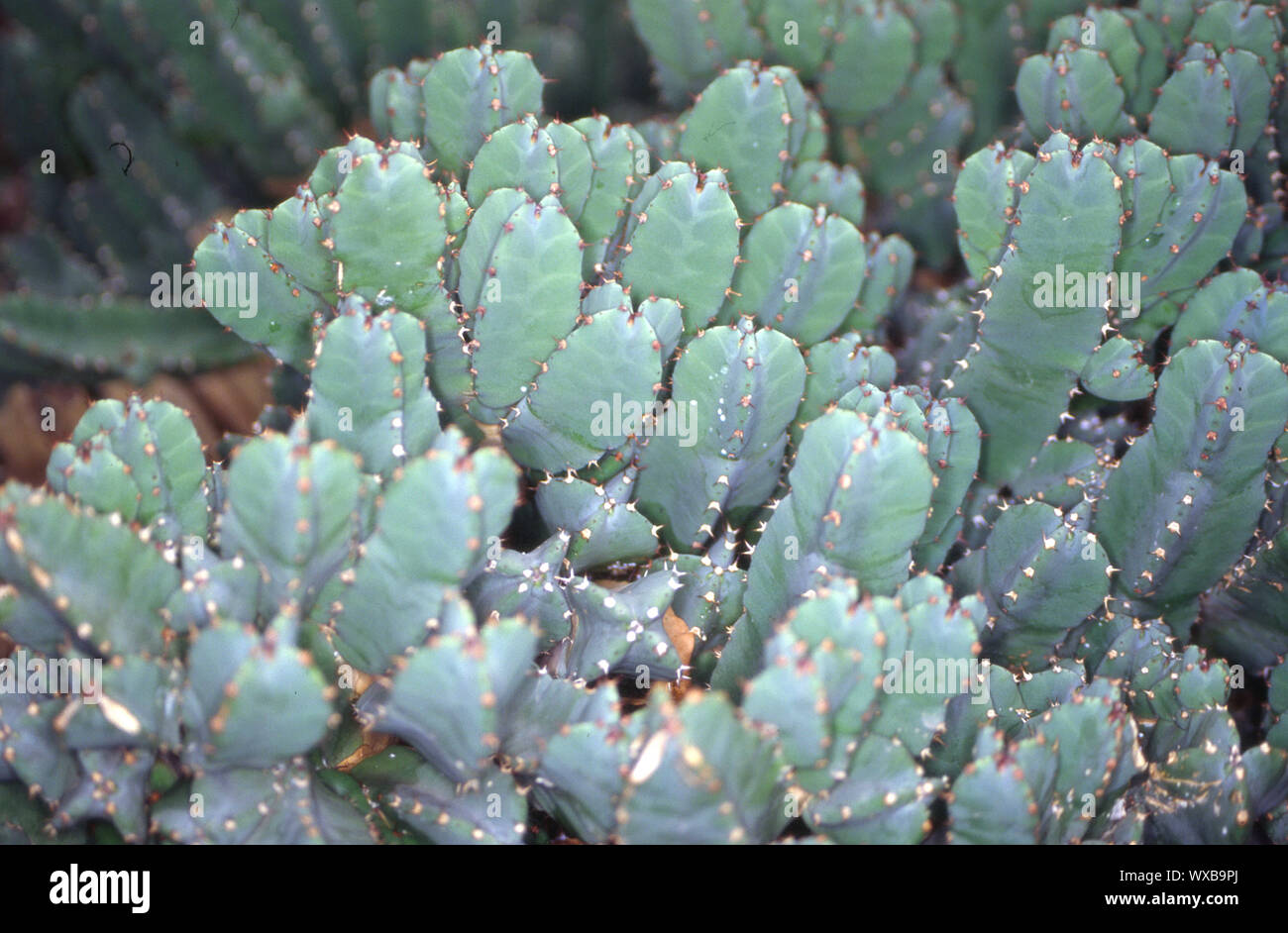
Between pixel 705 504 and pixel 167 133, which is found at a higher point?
pixel 167 133

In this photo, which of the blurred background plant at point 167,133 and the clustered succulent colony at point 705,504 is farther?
the blurred background plant at point 167,133

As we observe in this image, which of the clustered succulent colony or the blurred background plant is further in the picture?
the blurred background plant

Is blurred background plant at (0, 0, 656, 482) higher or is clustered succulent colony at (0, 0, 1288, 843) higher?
blurred background plant at (0, 0, 656, 482)

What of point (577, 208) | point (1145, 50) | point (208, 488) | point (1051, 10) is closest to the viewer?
point (208, 488)

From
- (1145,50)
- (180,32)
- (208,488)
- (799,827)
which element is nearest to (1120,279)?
(1145,50)

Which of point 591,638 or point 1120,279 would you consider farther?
point 1120,279

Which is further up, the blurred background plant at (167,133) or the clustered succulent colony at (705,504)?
the blurred background plant at (167,133)

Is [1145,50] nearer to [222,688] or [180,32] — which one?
[222,688]

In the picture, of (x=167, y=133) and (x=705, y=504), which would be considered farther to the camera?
Answer: (x=167, y=133)
